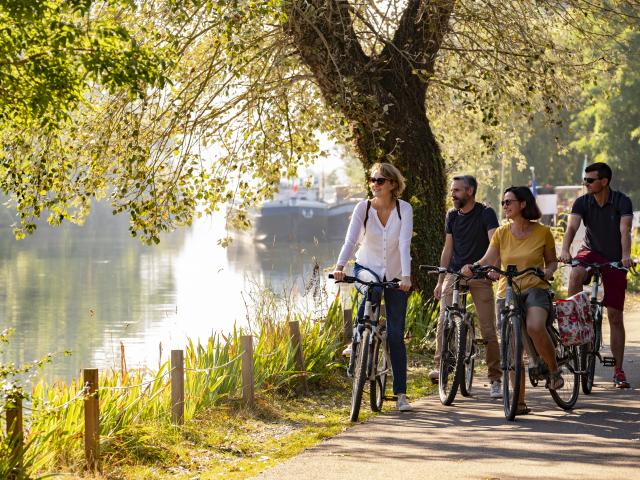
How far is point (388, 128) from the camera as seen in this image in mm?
14117

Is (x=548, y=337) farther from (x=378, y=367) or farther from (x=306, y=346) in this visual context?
(x=306, y=346)

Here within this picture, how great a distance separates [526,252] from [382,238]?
1071mm

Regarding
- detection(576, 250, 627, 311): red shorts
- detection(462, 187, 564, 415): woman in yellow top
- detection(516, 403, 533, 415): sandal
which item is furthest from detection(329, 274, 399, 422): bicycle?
detection(576, 250, 627, 311): red shorts

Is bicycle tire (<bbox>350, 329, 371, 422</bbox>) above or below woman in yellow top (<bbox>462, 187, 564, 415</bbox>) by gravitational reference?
below

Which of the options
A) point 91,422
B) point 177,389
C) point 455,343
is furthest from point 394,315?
point 91,422

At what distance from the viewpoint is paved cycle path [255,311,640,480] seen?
6555 mm

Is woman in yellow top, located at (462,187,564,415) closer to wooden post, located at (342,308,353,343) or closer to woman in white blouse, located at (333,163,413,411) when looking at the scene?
woman in white blouse, located at (333,163,413,411)

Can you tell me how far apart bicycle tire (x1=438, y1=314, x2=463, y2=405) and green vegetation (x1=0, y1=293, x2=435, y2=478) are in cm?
83

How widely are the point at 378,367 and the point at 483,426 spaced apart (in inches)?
45.4

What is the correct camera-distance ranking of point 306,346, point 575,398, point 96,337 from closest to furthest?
point 575,398 < point 306,346 < point 96,337

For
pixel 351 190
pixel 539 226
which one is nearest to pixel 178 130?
pixel 539 226

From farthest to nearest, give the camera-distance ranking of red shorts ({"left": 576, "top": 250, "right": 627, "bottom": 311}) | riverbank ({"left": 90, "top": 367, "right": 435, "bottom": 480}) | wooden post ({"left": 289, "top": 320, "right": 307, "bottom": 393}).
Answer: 1. wooden post ({"left": 289, "top": 320, "right": 307, "bottom": 393})
2. red shorts ({"left": 576, "top": 250, "right": 627, "bottom": 311})
3. riverbank ({"left": 90, "top": 367, "right": 435, "bottom": 480})

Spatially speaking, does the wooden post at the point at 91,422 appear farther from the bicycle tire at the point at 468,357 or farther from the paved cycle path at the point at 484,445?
the bicycle tire at the point at 468,357

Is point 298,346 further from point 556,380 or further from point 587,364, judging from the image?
point 556,380
